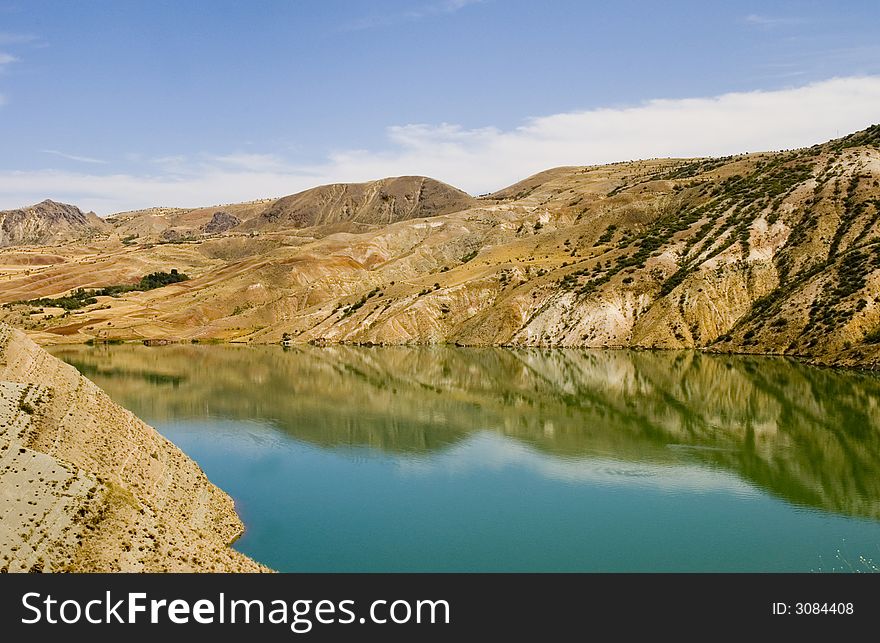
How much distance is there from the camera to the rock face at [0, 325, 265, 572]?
734 inches

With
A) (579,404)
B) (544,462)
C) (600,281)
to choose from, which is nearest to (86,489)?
(544,462)

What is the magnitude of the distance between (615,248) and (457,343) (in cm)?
3223

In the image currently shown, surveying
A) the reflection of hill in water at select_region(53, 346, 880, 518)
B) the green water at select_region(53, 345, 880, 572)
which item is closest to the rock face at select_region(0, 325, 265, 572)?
the green water at select_region(53, 345, 880, 572)

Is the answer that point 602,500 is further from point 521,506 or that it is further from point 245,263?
point 245,263

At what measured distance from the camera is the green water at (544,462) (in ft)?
89.5

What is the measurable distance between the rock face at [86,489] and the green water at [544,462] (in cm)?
409

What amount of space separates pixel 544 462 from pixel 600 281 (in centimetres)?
6872

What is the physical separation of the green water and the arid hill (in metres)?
13.4

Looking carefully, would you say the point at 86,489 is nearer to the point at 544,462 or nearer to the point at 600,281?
the point at 544,462

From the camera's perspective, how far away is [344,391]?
231 feet

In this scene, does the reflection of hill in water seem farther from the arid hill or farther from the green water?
the arid hill

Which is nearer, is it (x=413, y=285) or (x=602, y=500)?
(x=602, y=500)

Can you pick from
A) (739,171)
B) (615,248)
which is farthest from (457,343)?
(739,171)

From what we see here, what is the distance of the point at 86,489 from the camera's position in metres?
20.4
